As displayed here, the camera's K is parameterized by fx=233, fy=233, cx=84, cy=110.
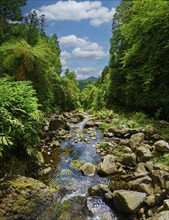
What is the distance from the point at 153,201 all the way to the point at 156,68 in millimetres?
10973

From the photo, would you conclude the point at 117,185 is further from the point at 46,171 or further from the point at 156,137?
the point at 156,137

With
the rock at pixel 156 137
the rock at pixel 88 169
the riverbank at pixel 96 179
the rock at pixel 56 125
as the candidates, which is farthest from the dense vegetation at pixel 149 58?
the rock at pixel 88 169

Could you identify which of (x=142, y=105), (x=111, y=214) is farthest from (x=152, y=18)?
(x=111, y=214)

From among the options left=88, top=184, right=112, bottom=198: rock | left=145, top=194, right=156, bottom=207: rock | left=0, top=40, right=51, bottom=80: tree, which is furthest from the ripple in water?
left=0, top=40, right=51, bottom=80: tree

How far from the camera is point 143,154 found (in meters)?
8.25

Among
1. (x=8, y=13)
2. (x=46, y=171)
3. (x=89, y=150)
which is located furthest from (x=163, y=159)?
(x=8, y=13)

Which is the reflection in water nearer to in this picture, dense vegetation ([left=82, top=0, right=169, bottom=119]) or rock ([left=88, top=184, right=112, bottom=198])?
rock ([left=88, top=184, right=112, bottom=198])

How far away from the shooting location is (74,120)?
17.9m

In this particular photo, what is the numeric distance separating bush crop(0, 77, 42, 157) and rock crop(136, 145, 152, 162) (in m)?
3.69

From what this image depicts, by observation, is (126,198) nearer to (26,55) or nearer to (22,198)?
(22,198)

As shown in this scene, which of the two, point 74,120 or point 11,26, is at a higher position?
point 11,26

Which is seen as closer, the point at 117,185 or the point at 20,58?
the point at 117,185

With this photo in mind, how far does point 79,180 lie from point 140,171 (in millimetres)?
1928

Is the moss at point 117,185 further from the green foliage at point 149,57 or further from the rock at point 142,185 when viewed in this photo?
the green foliage at point 149,57
